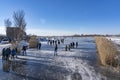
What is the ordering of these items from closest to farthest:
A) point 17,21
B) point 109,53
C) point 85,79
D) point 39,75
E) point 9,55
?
point 85,79 → point 39,75 → point 109,53 → point 9,55 → point 17,21

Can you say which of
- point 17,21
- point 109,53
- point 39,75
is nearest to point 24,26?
point 17,21

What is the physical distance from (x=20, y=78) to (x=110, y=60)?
10937 millimetres

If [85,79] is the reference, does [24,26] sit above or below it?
above

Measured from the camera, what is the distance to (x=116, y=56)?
22516 millimetres

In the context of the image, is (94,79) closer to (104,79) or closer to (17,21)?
(104,79)

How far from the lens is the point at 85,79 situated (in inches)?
595

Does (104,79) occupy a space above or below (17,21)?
below

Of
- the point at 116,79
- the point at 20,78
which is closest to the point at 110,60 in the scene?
the point at 116,79

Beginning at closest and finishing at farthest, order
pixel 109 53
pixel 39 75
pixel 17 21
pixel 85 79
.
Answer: pixel 85 79
pixel 39 75
pixel 109 53
pixel 17 21

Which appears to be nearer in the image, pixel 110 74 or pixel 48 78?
pixel 48 78

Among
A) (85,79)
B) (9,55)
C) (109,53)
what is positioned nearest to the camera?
(85,79)

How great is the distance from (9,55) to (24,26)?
40093mm

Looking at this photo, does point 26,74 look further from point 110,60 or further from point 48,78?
point 110,60

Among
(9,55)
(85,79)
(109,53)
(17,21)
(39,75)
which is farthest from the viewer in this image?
(17,21)
